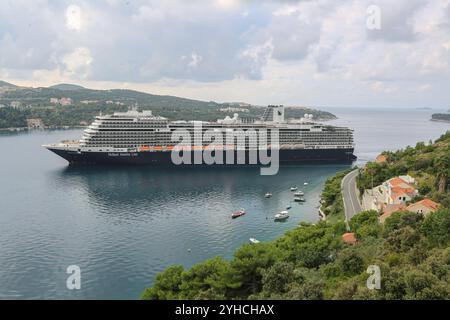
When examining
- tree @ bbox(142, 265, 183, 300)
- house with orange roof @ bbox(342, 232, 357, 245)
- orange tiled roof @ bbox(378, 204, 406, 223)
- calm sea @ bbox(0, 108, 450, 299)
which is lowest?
calm sea @ bbox(0, 108, 450, 299)

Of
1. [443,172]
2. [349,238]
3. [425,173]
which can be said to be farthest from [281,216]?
[443,172]

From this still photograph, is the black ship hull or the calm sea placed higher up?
the black ship hull

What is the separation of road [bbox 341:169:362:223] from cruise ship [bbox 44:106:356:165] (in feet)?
79.4

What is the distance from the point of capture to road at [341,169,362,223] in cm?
3477

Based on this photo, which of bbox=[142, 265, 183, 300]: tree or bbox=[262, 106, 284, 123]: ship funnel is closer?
bbox=[142, 265, 183, 300]: tree

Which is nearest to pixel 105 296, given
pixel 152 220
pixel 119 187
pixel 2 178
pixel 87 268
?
pixel 87 268

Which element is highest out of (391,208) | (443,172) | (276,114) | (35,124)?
(276,114)

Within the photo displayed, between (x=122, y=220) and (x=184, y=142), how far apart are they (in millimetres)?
35786

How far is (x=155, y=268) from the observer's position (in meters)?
26.9

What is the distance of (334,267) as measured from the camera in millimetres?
19688

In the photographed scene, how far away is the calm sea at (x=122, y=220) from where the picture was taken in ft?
84.8

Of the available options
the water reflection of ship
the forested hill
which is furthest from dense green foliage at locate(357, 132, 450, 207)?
the water reflection of ship

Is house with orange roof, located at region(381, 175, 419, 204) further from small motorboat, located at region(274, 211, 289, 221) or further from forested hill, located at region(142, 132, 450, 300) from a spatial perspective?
small motorboat, located at region(274, 211, 289, 221)

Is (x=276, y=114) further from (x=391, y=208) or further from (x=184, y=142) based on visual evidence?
(x=391, y=208)
